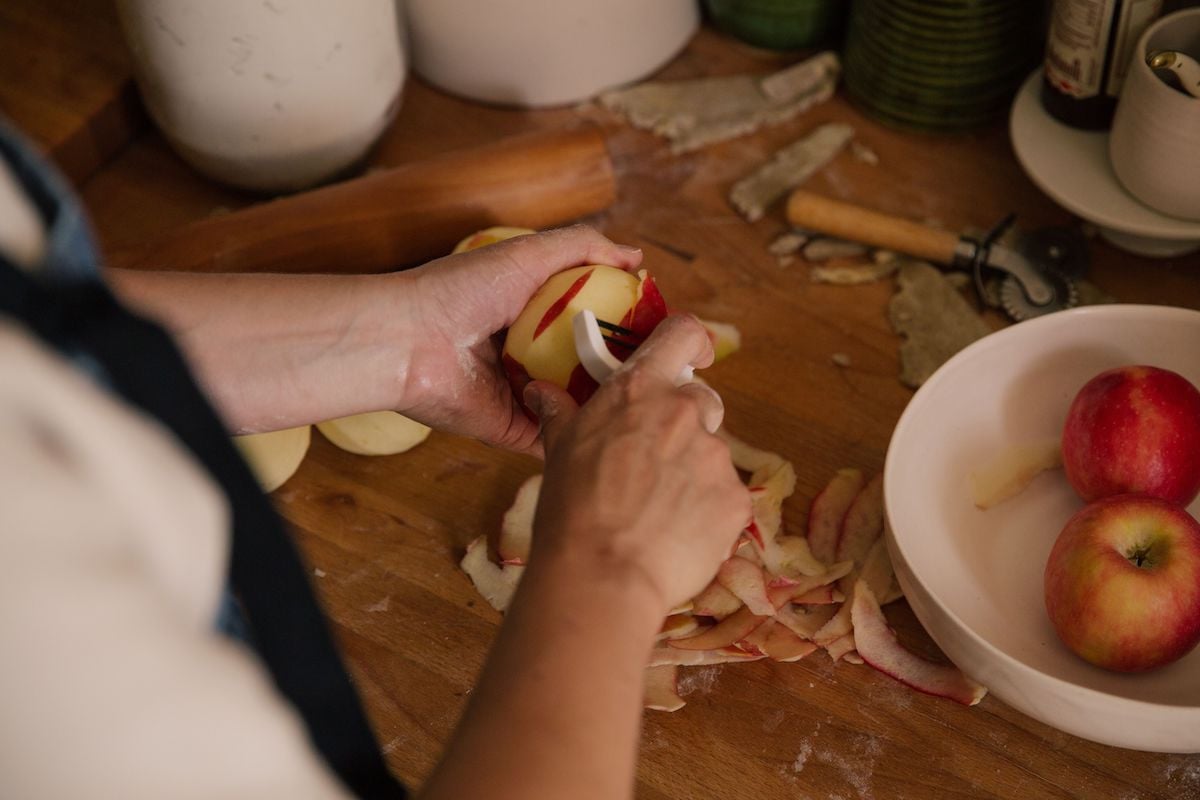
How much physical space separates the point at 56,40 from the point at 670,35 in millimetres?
701

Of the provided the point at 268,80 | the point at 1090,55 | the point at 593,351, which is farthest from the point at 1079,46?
the point at 268,80

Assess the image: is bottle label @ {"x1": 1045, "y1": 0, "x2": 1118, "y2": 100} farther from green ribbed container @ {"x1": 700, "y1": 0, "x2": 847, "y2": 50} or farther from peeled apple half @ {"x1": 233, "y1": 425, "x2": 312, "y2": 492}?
peeled apple half @ {"x1": 233, "y1": 425, "x2": 312, "y2": 492}

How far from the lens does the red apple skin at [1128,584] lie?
78cm

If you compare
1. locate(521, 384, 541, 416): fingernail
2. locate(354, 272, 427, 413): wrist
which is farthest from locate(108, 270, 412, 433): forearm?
locate(521, 384, 541, 416): fingernail

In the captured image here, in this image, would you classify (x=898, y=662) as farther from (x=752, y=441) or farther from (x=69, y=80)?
(x=69, y=80)

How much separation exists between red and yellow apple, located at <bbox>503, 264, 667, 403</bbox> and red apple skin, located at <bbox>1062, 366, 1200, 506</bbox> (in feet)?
1.10

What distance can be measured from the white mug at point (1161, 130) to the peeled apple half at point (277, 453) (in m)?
0.75

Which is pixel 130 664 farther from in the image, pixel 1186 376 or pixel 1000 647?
pixel 1186 376

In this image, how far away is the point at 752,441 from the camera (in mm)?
1024

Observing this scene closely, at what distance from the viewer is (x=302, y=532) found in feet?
3.26

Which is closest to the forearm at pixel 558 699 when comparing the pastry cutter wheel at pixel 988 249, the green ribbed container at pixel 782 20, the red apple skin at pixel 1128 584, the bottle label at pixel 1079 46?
the red apple skin at pixel 1128 584

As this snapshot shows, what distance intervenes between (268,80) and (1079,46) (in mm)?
753

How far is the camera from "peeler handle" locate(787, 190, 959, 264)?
3.62ft

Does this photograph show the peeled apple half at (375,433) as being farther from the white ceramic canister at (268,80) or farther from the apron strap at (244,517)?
the apron strap at (244,517)
